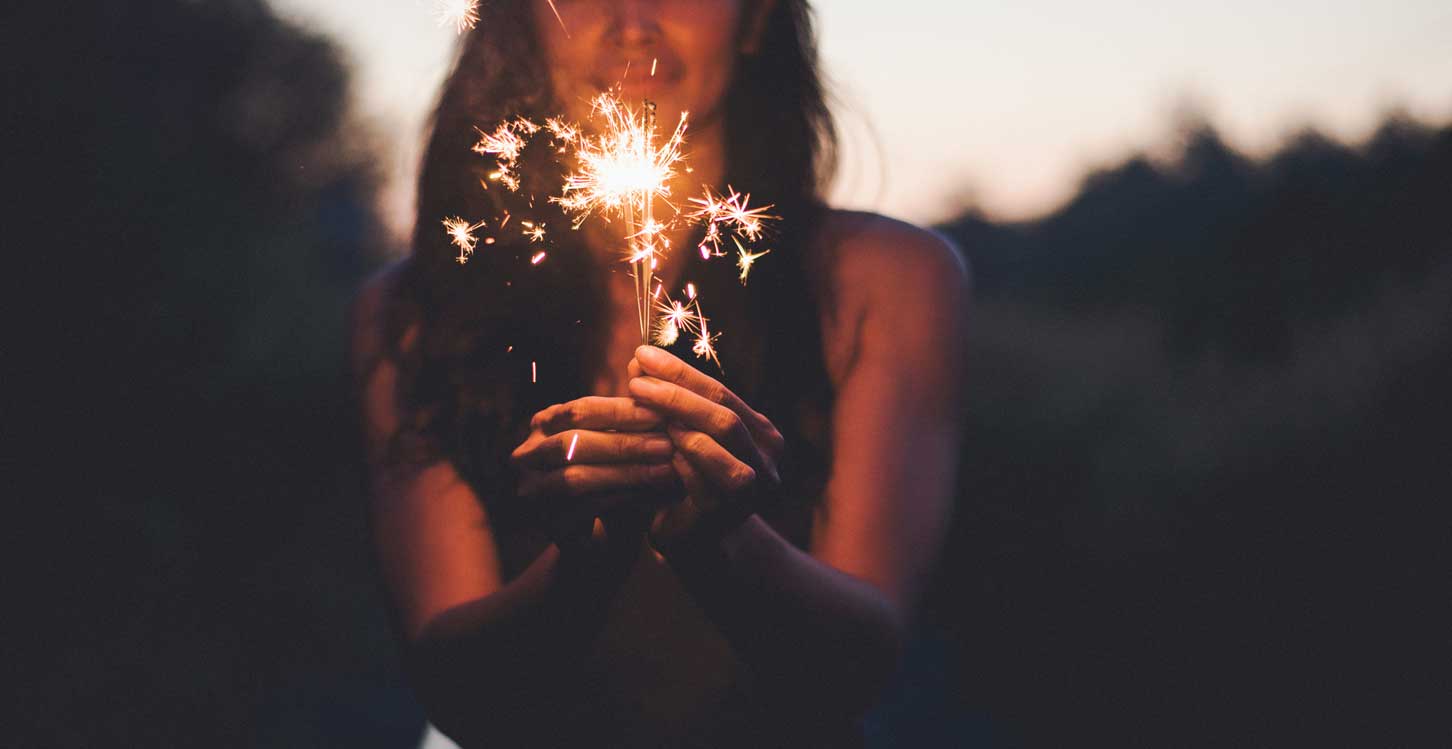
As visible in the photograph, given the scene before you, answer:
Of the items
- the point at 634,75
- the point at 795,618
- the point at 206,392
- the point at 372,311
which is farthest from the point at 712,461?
the point at 206,392

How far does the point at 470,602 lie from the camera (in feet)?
3.60

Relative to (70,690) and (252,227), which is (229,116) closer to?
(252,227)

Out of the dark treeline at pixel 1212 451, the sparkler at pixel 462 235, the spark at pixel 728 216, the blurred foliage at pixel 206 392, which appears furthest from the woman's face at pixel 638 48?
the dark treeline at pixel 1212 451

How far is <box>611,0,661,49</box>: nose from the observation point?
3.44 ft

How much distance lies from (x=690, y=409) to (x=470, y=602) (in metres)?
0.48

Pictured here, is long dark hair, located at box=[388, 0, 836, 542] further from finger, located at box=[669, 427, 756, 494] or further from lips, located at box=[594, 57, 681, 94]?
finger, located at box=[669, 427, 756, 494]

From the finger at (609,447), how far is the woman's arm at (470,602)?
0.14m

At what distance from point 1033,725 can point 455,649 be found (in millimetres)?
6475

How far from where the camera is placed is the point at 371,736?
A: 4.64 m

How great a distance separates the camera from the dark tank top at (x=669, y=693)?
109 cm

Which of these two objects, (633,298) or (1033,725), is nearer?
(633,298)

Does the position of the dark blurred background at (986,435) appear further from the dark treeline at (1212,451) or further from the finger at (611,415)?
the finger at (611,415)

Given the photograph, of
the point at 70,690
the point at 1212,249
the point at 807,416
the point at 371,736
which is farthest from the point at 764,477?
the point at 1212,249

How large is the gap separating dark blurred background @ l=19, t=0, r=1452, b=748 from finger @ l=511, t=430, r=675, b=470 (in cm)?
313
